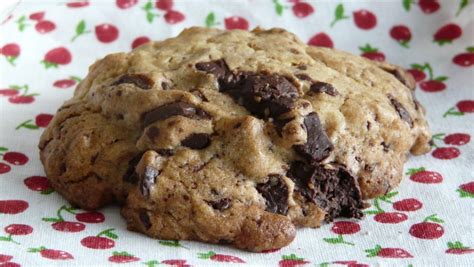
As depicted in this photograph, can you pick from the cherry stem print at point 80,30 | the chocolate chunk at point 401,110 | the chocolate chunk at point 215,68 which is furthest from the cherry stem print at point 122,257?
the cherry stem print at point 80,30

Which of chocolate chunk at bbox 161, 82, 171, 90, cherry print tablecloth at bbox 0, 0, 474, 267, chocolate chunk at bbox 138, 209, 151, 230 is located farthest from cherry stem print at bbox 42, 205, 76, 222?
chocolate chunk at bbox 161, 82, 171, 90

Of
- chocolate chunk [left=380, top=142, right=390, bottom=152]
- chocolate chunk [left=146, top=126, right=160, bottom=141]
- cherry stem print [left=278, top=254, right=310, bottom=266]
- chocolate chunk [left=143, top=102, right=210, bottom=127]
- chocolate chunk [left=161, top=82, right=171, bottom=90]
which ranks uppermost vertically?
chocolate chunk [left=161, top=82, right=171, bottom=90]

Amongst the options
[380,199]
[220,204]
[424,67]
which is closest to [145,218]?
[220,204]

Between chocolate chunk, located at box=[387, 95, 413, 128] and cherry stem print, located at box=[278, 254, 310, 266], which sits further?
chocolate chunk, located at box=[387, 95, 413, 128]

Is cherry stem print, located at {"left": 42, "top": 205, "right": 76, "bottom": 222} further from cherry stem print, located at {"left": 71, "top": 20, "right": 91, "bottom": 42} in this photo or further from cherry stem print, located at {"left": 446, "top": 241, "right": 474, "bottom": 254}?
cherry stem print, located at {"left": 71, "top": 20, "right": 91, "bottom": 42}

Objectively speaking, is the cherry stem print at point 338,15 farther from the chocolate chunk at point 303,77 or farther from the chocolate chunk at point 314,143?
the chocolate chunk at point 314,143
